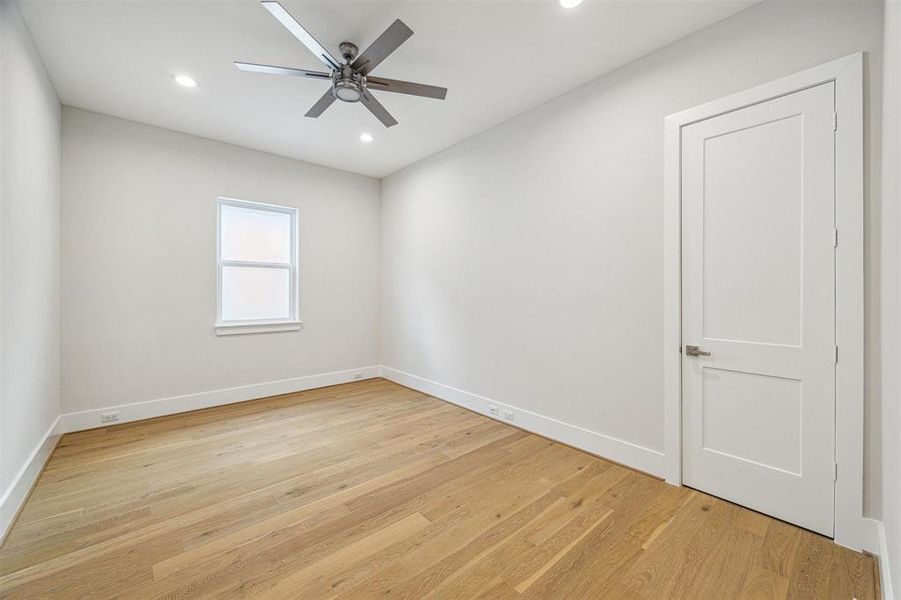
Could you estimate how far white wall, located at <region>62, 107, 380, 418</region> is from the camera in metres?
3.33

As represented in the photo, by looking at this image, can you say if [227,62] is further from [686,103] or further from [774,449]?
[774,449]

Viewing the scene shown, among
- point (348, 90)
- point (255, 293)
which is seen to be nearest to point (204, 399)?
point (255, 293)

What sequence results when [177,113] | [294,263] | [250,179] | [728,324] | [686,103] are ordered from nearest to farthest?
[728,324] < [686,103] < [177,113] < [250,179] < [294,263]

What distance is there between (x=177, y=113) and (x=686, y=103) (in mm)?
4279

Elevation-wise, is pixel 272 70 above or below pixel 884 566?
above

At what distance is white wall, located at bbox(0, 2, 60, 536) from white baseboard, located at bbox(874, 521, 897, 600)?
4.02 metres

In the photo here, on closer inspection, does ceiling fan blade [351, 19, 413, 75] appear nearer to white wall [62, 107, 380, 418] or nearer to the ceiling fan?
the ceiling fan

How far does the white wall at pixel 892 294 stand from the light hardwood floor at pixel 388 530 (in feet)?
1.49

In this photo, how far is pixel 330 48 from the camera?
2.47 m

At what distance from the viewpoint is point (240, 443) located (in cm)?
305

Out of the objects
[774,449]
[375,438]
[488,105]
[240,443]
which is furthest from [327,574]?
[488,105]

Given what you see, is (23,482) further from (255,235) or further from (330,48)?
(330,48)

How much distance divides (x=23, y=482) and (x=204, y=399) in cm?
175

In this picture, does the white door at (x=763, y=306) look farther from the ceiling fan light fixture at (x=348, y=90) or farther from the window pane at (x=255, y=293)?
the window pane at (x=255, y=293)
